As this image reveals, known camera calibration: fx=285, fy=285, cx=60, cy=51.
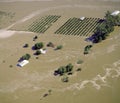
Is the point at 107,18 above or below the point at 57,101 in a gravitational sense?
above

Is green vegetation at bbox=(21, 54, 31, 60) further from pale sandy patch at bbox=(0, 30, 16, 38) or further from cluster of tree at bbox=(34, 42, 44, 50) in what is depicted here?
pale sandy patch at bbox=(0, 30, 16, 38)

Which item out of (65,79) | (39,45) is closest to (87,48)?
(65,79)

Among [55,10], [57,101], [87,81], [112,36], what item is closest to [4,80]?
[57,101]

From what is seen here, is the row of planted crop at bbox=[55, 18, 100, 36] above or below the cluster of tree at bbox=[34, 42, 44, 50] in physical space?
above

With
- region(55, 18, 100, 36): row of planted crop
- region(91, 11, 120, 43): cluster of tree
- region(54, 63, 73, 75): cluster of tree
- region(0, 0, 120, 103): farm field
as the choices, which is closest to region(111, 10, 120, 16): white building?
region(91, 11, 120, 43): cluster of tree

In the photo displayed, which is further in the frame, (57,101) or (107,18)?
(107,18)

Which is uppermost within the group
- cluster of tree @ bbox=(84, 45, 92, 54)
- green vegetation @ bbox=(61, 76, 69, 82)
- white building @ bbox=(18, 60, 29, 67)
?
cluster of tree @ bbox=(84, 45, 92, 54)

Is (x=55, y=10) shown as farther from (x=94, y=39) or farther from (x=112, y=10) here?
(x=94, y=39)
